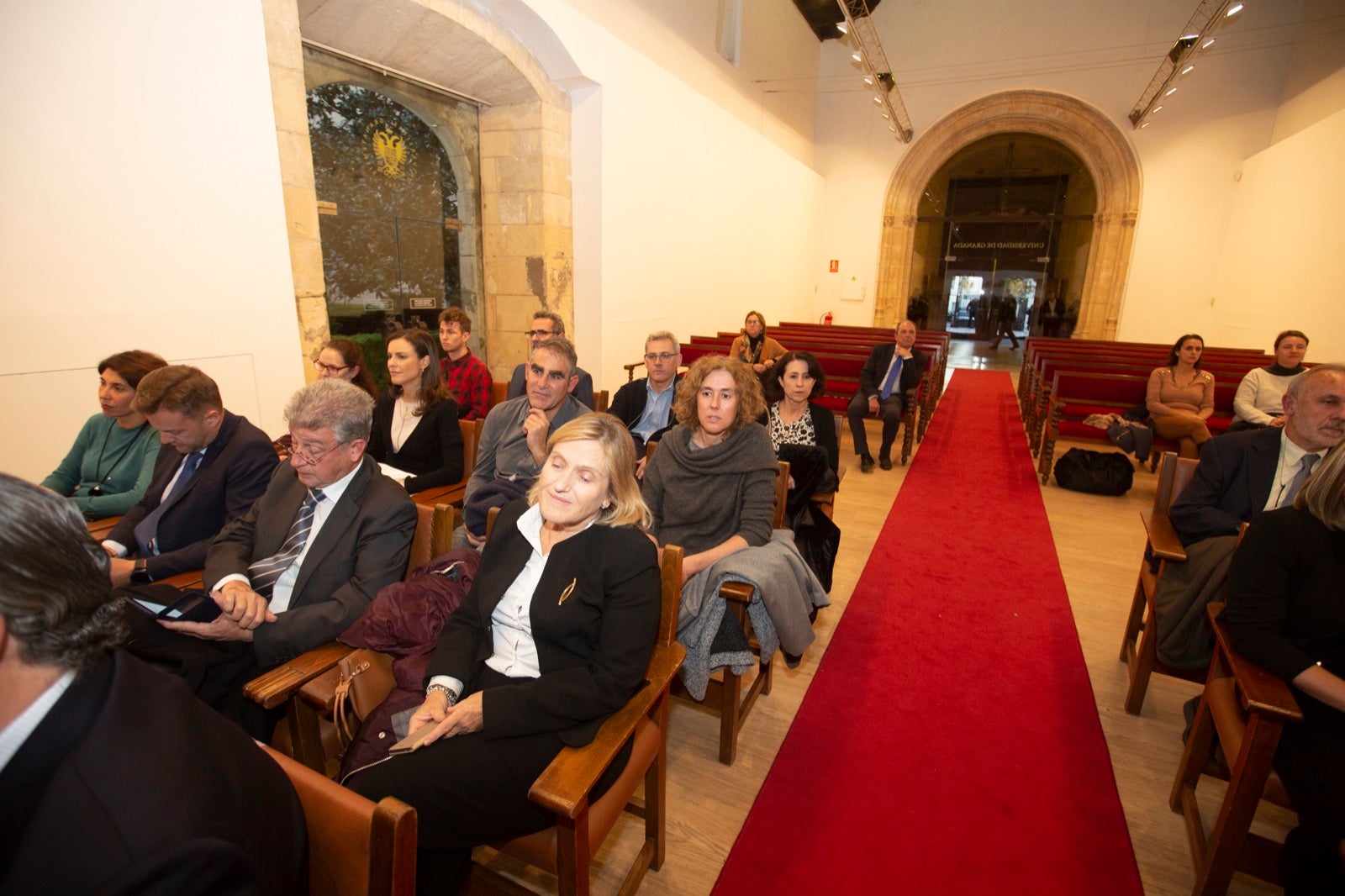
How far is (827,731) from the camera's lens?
2.31 metres

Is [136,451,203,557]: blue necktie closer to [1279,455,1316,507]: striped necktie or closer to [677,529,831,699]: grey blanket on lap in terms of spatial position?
[677,529,831,699]: grey blanket on lap

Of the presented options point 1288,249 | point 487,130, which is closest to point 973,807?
point 487,130

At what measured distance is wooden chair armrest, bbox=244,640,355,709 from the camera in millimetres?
1418

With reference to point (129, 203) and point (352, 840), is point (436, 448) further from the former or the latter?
point (352, 840)

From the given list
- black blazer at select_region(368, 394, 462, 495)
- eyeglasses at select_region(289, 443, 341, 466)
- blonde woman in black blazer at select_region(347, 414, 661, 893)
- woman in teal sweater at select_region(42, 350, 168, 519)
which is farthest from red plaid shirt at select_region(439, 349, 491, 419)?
blonde woman in black blazer at select_region(347, 414, 661, 893)

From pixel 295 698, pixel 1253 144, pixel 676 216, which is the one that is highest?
pixel 1253 144

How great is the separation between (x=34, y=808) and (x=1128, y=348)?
35.8 feet

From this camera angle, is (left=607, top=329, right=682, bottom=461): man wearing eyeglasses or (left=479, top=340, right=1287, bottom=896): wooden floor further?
(left=607, top=329, right=682, bottom=461): man wearing eyeglasses

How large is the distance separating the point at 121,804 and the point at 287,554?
1.37 metres

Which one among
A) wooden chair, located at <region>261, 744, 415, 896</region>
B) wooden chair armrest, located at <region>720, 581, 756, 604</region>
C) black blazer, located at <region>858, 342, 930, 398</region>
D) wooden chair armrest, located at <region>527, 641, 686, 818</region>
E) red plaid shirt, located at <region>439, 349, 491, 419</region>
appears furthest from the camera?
black blazer, located at <region>858, 342, 930, 398</region>

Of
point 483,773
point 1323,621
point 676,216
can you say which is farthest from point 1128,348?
point 483,773

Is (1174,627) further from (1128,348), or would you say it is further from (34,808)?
(1128,348)

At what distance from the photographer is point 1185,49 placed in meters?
8.52

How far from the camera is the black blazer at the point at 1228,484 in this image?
2285 mm
